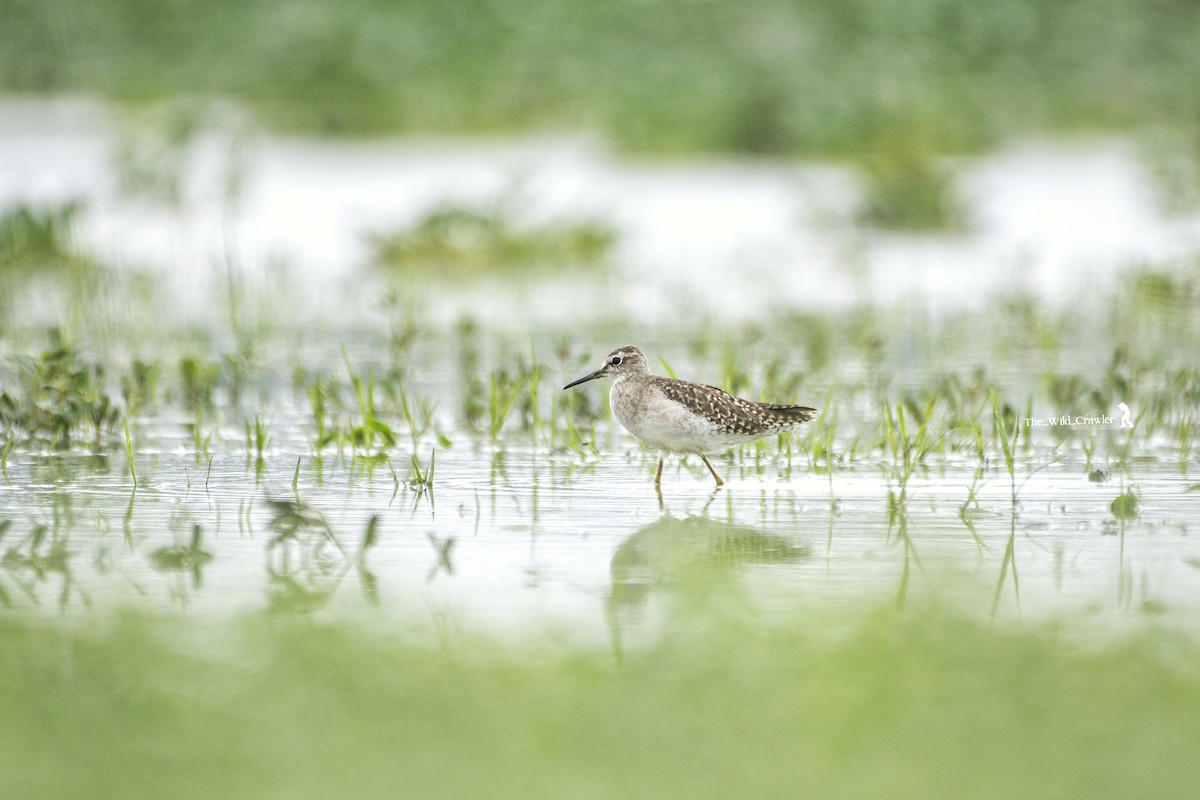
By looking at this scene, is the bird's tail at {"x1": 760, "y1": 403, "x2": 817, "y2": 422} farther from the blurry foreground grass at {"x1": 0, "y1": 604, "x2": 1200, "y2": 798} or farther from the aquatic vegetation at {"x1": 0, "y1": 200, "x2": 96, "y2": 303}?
the aquatic vegetation at {"x1": 0, "y1": 200, "x2": 96, "y2": 303}

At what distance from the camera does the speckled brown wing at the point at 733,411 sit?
6.84 metres

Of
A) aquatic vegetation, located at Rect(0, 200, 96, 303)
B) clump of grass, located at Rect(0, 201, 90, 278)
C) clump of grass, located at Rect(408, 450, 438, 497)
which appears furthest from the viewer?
clump of grass, located at Rect(0, 201, 90, 278)

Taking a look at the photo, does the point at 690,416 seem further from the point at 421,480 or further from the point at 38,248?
the point at 38,248

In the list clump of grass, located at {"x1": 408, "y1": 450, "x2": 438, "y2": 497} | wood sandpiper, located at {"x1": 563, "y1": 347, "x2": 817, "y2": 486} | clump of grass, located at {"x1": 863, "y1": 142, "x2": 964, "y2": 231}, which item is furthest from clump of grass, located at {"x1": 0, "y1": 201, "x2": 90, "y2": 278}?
clump of grass, located at {"x1": 863, "y1": 142, "x2": 964, "y2": 231}

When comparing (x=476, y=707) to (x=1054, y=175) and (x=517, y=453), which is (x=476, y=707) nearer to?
(x=517, y=453)

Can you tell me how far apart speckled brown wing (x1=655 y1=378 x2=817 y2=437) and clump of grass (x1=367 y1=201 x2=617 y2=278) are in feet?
24.6

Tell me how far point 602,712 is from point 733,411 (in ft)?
10.1

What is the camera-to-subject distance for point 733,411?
6.90 metres

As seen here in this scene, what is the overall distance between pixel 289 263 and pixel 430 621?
31.9ft

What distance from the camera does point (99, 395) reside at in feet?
26.6

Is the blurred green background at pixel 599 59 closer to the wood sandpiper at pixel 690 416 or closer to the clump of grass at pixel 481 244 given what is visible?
the clump of grass at pixel 481 244

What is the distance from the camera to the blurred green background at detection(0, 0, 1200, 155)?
25.5 metres

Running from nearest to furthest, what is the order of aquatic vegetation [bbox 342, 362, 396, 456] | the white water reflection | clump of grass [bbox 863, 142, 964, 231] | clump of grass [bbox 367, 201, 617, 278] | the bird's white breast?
the bird's white breast → aquatic vegetation [bbox 342, 362, 396, 456] → the white water reflection → clump of grass [bbox 367, 201, 617, 278] → clump of grass [bbox 863, 142, 964, 231]

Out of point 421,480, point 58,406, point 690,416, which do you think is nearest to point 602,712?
point 421,480
